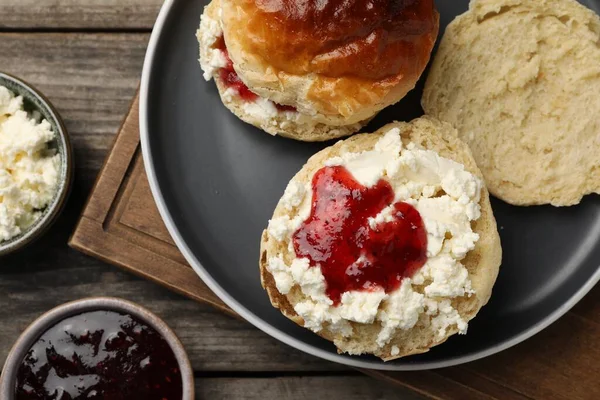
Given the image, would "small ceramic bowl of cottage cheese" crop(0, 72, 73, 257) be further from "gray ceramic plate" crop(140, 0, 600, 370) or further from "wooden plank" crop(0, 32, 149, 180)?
"gray ceramic plate" crop(140, 0, 600, 370)

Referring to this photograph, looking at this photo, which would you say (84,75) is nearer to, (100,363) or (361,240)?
(100,363)

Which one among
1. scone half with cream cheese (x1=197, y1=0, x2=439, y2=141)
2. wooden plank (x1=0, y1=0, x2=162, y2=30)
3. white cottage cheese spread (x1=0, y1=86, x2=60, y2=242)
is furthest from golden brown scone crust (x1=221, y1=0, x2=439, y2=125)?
white cottage cheese spread (x1=0, y1=86, x2=60, y2=242)

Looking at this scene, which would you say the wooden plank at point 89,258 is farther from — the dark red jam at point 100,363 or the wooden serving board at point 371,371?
the dark red jam at point 100,363

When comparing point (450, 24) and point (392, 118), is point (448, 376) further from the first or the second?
point (450, 24)

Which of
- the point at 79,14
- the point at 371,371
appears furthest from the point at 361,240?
the point at 79,14

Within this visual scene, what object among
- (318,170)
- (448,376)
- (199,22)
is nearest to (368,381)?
(448,376)
